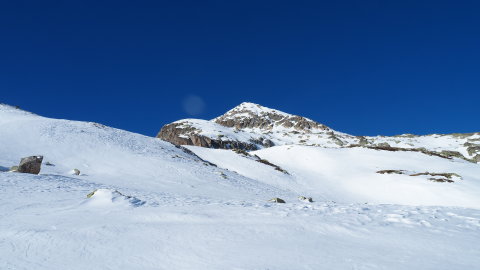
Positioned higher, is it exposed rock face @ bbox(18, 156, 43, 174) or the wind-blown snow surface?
exposed rock face @ bbox(18, 156, 43, 174)

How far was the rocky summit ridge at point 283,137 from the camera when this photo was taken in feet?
264

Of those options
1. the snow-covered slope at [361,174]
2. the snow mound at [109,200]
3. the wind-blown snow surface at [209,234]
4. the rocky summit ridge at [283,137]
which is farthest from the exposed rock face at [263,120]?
the snow mound at [109,200]

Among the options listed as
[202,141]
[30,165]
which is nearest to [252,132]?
[202,141]

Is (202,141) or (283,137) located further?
(283,137)

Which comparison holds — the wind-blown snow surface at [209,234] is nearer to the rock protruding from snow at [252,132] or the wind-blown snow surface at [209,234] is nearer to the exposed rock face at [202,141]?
the exposed rock face at [202,141]

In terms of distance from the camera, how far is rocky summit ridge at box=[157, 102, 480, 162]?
80562 mm

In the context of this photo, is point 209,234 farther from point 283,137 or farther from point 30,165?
point 283,137

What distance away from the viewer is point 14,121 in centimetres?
3641

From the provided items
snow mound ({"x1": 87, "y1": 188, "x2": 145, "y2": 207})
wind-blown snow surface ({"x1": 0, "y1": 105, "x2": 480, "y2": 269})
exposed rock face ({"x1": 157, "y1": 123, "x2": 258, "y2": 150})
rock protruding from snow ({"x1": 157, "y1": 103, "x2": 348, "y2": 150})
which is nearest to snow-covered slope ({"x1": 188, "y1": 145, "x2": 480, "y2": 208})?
wind-blown snow surface ({"x1": 0, "y1": 105, "x2": 480, "y2": 269})

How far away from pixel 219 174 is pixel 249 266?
23.4 m

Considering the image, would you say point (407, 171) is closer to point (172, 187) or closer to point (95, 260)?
point (172, 187)

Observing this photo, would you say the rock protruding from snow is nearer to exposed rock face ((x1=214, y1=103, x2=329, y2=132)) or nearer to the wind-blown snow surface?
exposed rock face ((x1=214, y1=103, x2=329, y2=132))

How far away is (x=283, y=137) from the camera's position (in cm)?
13550

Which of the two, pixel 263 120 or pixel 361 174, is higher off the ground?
pixel 263 120
